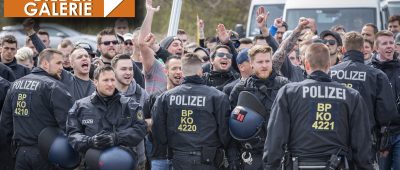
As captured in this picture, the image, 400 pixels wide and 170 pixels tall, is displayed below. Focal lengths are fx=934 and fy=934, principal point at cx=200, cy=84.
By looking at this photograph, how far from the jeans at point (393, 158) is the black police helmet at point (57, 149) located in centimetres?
372

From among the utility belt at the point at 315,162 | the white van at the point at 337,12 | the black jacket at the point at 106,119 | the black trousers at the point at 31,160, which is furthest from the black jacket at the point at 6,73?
the white van at the point at 337,12

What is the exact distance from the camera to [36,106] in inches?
408

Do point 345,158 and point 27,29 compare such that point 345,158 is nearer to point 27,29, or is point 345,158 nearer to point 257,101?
point 257,101

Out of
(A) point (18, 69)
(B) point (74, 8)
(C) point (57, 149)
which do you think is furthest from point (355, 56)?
(B) point (74, 8)

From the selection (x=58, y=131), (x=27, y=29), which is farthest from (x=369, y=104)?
(x=27, y=29)

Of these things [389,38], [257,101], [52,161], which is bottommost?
[52,161]

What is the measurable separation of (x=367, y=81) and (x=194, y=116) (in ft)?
6.77

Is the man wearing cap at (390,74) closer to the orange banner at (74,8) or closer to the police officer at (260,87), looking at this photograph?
the police officer at (260,87)

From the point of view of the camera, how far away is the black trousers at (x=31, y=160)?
34.3 ft

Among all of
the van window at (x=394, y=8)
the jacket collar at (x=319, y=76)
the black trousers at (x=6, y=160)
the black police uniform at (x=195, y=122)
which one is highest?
the van window at (x=394, y=8)

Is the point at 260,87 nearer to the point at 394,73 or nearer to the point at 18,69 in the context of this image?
the point at 394,73

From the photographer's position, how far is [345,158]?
28.5 ft

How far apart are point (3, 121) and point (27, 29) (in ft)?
8.27

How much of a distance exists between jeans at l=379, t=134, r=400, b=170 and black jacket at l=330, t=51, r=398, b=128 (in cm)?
64
